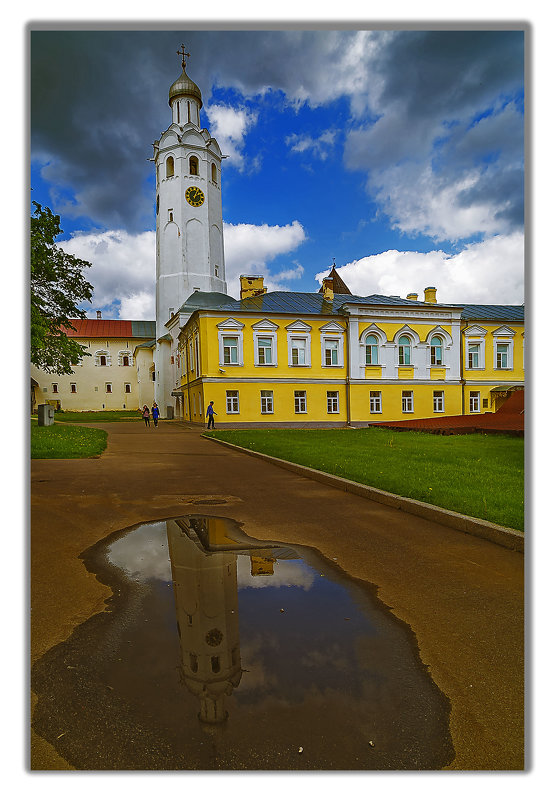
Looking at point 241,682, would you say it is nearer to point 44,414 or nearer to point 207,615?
point 207,615

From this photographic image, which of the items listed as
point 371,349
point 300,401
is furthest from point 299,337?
point 371,349

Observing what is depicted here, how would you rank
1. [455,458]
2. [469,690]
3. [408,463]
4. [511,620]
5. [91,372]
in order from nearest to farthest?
[469,690]
[511,620]
[408,463]
[455,458]
[91,372]

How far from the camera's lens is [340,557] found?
4.98 meters

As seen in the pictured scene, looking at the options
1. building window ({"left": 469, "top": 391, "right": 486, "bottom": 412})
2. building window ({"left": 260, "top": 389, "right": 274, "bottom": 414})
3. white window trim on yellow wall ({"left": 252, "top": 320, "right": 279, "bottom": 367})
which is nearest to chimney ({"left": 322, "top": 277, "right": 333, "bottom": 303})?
white window trim on yellow wall ({"left": 252, "top": 320, "right": 279, "bottom": 367})

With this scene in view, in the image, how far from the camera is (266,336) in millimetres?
34500

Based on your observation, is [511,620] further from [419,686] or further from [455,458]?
[455,458]

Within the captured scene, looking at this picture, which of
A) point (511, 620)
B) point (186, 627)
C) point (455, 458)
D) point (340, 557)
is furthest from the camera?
point (455, 458)

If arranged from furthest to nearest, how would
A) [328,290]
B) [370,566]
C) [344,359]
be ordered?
[328,290] < [344,359] < [370,566]

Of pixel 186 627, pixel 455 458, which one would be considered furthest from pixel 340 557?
pixel 455 458

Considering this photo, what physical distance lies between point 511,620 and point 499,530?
6.51 feet

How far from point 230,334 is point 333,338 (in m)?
7.63

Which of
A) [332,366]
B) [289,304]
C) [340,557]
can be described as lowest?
[340,557]

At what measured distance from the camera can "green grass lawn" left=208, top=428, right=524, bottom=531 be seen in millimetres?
6664

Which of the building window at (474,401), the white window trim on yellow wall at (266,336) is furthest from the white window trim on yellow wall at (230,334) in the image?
the building window at (474,401)
